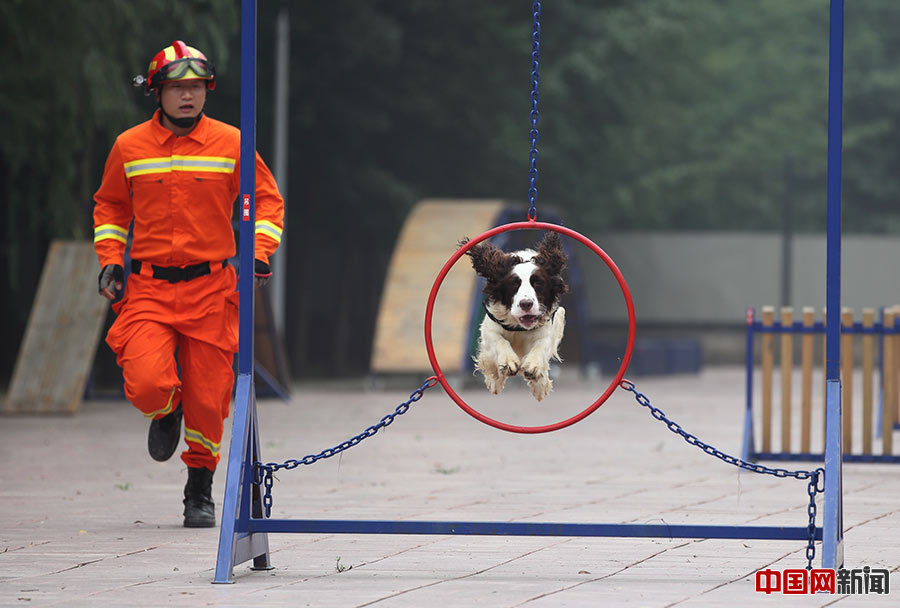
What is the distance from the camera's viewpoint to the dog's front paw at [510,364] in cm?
689

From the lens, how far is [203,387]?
27.4 feet

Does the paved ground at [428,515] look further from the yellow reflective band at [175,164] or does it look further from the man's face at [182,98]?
the man's face at [182,98]

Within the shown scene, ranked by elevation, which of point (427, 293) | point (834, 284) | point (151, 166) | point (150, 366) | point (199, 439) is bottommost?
point (199, 439)

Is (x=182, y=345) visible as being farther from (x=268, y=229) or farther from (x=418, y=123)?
(x=418, y=123)

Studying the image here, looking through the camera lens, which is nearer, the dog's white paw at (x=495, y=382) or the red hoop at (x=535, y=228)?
the red hoop at (x=535, y=228)

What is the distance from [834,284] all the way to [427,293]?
15.4 meters

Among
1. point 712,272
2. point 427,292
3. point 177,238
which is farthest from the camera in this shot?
point 712,272

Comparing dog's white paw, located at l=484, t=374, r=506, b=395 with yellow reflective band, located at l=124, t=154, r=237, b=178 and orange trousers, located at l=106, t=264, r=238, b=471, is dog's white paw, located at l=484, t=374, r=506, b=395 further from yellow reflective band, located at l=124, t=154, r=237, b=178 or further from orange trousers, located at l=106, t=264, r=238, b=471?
yellow reflective band, located at l=124, t=154, r=237, b=178

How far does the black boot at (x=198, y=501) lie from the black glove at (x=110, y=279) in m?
1.11

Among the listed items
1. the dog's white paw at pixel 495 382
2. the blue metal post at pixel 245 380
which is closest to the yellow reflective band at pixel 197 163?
A: the blue metal post at pixel 245 380

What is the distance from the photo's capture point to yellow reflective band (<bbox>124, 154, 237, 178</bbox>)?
827cm

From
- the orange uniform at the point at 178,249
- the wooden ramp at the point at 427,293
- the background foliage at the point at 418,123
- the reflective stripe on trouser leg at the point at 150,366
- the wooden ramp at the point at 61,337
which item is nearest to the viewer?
the reflective stripe on trouser leg at the point at 150,366

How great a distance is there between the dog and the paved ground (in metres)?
0.91

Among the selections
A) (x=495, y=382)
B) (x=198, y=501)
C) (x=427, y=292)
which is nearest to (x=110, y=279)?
(x=198, y=501)
